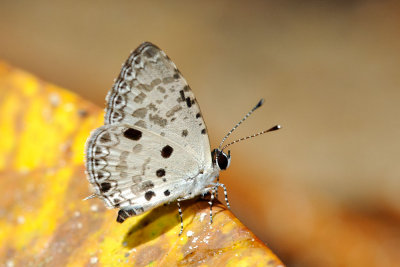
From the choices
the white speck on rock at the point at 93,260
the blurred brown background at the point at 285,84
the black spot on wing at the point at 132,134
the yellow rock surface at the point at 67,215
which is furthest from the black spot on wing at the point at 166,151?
the blurred brown background at the point at 285,84

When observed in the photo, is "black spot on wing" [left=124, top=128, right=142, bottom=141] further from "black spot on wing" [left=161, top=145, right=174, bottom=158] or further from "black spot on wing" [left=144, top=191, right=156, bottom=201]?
"black spot on wing" [left=144, top=191, right=156, bottom=201]

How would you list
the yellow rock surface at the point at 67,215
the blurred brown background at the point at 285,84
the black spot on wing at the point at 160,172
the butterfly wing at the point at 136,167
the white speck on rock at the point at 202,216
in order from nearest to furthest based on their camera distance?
the yellow rock surface at the point at 67,215
the white speck on rock at the point at 202,216
the butterfly wing at the point at 136,167
the black spot on wing at the point at 160,172
the blurred brown background at the point at 285,84

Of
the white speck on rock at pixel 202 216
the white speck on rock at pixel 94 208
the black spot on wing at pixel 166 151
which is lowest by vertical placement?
the white speck on rock at pixel 94 208

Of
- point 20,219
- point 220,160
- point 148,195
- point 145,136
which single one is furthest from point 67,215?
point 220,160

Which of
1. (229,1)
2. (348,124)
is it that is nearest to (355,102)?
(348,124)

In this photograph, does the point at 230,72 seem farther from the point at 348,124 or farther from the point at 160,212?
the point at 160,212

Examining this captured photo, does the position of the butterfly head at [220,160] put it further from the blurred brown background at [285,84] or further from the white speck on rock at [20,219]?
the white speck on rock at [20,219]

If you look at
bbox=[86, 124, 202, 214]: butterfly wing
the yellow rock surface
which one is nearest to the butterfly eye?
bbox=[86, 124, 202, 214]: butterfly wing
